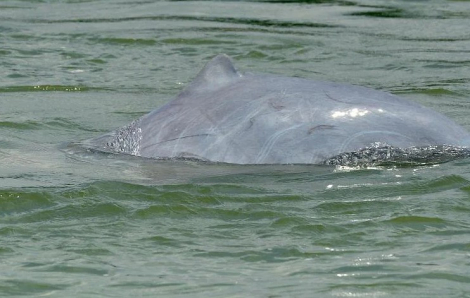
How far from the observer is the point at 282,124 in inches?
278

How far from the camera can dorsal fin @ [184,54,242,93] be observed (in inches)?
298

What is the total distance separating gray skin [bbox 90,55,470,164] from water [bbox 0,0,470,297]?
0.43 feet

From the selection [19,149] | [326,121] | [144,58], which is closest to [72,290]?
[326,121]

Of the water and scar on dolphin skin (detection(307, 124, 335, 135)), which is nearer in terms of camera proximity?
the water

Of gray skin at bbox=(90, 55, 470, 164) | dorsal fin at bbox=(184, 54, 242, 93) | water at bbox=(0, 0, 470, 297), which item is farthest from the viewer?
dorsal fin at bbox=(184, 54, 242, 93)

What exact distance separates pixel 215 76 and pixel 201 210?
5.27 feet

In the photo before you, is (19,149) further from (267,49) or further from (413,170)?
(267,49)

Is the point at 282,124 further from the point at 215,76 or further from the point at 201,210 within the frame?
the point at 201,210

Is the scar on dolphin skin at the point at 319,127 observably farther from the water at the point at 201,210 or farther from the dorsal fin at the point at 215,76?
the dorsal fin at the point at 215,76

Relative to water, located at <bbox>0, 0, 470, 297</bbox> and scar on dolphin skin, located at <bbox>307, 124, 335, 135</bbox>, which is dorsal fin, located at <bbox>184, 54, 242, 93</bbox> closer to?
water, located at <bbox>0, 0, 470, 297</bbox>

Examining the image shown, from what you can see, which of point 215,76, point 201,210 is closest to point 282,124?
point 215,76

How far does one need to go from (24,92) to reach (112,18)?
3.95 m

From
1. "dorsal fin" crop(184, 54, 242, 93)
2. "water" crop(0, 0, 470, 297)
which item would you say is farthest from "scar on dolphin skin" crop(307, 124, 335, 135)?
"dorsal fin" crop(184, 54, 242, 93)

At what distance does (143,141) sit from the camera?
7508mm
